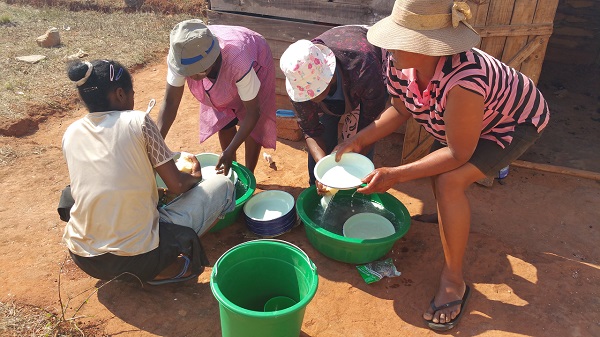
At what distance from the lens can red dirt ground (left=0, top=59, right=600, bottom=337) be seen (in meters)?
2.36

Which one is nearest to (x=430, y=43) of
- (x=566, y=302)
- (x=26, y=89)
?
(x=566, y=302)

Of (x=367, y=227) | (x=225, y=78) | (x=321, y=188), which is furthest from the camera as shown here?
(x=367, y=227)

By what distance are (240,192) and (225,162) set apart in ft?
1.28

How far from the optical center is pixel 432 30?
1.92 meters

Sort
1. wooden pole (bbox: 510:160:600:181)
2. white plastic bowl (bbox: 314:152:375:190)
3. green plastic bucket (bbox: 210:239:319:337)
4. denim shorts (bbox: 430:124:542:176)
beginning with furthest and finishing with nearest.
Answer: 1. wooden pole (bbox: 510:160:600:181)
2. white plastic bowl (bbox: 314:152:375:190)
3. denim shorts (bbox: 430:124:542:176)
4. green plastic bucket (bbox: 210:239:319:337)

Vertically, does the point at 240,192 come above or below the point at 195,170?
below

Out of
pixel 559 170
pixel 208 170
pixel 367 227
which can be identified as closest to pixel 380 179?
pixel 367 227

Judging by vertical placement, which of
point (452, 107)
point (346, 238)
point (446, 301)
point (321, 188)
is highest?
point (452, 107)

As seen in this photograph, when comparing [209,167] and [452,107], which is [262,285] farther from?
[452,107]

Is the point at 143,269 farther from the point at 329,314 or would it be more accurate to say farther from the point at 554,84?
the point at 554,84

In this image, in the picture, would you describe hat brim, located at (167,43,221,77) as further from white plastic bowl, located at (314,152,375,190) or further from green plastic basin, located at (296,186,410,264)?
green plastic basin, located at (296,186,410,264)

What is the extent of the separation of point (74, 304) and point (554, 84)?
570 cm

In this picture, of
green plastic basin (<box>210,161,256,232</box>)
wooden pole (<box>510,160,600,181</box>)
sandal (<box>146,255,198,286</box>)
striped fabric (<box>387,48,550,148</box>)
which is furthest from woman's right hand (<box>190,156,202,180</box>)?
wooden pole (<box>510,160,600,181</box>)

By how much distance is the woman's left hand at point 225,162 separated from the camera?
2816mm
